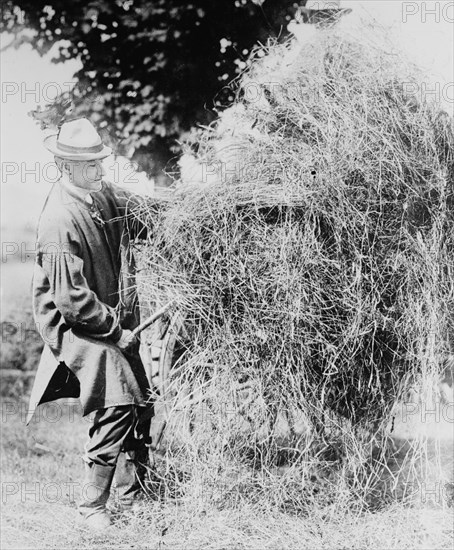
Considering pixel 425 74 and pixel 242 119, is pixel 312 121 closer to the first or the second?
pixel 242 119

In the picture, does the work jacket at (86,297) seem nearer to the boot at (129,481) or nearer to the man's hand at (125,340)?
the man's hand at (125,340)

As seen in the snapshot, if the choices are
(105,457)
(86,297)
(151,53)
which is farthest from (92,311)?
(151,53)

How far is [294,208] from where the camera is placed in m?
3.02

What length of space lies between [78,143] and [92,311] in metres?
0.93

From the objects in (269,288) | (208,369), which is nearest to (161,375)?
(208,369)

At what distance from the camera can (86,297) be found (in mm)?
3186

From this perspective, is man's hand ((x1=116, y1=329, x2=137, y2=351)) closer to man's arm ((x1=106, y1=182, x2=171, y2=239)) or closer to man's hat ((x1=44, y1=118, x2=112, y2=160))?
man's arm ((x1=106, y1=182, x2=171, y2=239))

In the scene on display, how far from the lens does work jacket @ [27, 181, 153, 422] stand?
3215 mm

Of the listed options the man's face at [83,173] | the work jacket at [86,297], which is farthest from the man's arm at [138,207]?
the man's face at [83,173]

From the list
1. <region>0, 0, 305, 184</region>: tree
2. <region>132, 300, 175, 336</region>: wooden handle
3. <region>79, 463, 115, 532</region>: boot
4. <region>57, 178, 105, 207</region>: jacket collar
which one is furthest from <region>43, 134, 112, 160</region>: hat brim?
<region>79, 463, 115, 532</region>: boot

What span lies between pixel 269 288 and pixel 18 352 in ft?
14.9

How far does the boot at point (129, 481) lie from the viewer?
11.1ft

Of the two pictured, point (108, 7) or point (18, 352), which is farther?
point (18, 352)

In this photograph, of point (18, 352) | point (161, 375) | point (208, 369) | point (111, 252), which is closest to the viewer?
point (208, 369)
